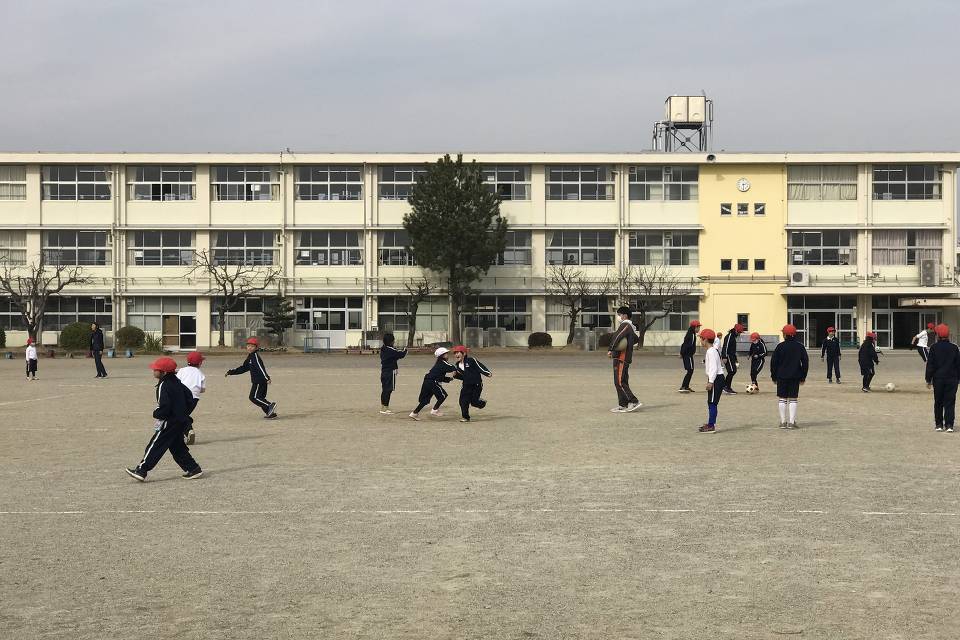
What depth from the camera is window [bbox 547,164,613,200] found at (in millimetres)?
63938

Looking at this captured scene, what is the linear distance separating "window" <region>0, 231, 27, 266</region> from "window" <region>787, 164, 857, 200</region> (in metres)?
47.1

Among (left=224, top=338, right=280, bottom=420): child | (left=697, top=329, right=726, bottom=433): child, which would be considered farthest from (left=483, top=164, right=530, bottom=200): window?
(left=697, top=329, right=726, bottom=433): child

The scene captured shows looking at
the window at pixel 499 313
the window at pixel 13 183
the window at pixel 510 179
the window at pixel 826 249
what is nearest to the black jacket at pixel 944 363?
the window at pixel 499 313

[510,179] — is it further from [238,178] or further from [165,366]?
[165,366]

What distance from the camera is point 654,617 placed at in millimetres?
6004

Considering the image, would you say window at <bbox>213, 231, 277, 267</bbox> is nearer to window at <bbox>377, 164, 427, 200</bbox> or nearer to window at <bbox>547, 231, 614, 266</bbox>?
window at <bbox>377, 164, 427, 200</bbox>

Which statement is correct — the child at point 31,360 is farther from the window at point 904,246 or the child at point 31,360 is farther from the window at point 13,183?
the window at point 904,246

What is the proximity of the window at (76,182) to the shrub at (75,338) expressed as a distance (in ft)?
33.1

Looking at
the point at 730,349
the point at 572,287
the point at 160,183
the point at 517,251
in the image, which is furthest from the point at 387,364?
the point at 160,183

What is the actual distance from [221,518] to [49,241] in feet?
198

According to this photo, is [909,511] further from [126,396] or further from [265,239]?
[265,239]

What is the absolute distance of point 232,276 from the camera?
62.8m

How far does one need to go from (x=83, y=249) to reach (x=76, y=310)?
3765 millimetres

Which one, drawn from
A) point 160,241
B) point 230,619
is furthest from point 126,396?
point 160,241
